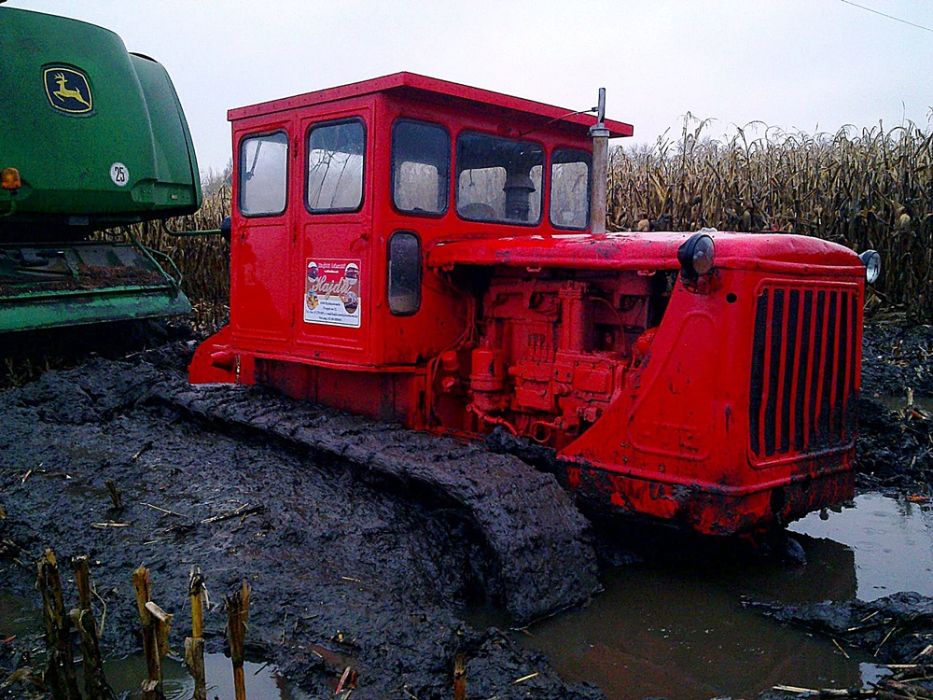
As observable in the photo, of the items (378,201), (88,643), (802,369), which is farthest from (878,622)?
(378,201)

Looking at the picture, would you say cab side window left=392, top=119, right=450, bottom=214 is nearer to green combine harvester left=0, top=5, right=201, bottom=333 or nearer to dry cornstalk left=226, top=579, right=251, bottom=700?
dry cornstalk left=226, top=579, right=251, bottom=700

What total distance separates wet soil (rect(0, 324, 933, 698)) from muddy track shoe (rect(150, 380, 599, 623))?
11 cm

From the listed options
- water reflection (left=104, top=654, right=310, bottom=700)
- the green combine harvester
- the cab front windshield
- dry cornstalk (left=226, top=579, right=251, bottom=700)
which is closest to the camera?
dry cornstalk (left=226, top=579, right=251, bottom=700)

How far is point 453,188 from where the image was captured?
5.46 m


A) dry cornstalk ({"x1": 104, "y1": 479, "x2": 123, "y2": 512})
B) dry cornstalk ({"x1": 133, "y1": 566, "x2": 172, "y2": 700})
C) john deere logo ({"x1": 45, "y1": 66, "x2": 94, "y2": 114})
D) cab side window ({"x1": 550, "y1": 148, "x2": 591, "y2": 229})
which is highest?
john deere logo ({"x1": 45, "y1": 66, "x2": 94, "y2": 114})

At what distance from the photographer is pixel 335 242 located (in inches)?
213

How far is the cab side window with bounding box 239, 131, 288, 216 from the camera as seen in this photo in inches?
229

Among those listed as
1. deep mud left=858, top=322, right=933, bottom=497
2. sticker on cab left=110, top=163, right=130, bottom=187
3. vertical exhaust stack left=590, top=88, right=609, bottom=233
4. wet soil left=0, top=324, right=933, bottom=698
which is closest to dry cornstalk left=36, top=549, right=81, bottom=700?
wet soil left=0, top=324, right=933, bottom=698

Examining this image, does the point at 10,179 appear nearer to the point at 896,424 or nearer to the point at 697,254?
the point at 697,254

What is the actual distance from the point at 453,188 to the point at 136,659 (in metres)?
3.14

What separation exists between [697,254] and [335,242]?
91.7 inches

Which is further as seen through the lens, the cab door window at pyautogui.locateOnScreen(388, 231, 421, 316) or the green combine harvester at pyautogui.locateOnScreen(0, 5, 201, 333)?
the green combine harvester at pyautogui.locateOnScreen(0, 5, 201, 333)

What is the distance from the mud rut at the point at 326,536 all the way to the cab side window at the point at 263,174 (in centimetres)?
131

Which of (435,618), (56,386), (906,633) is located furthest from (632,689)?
(56,386)
